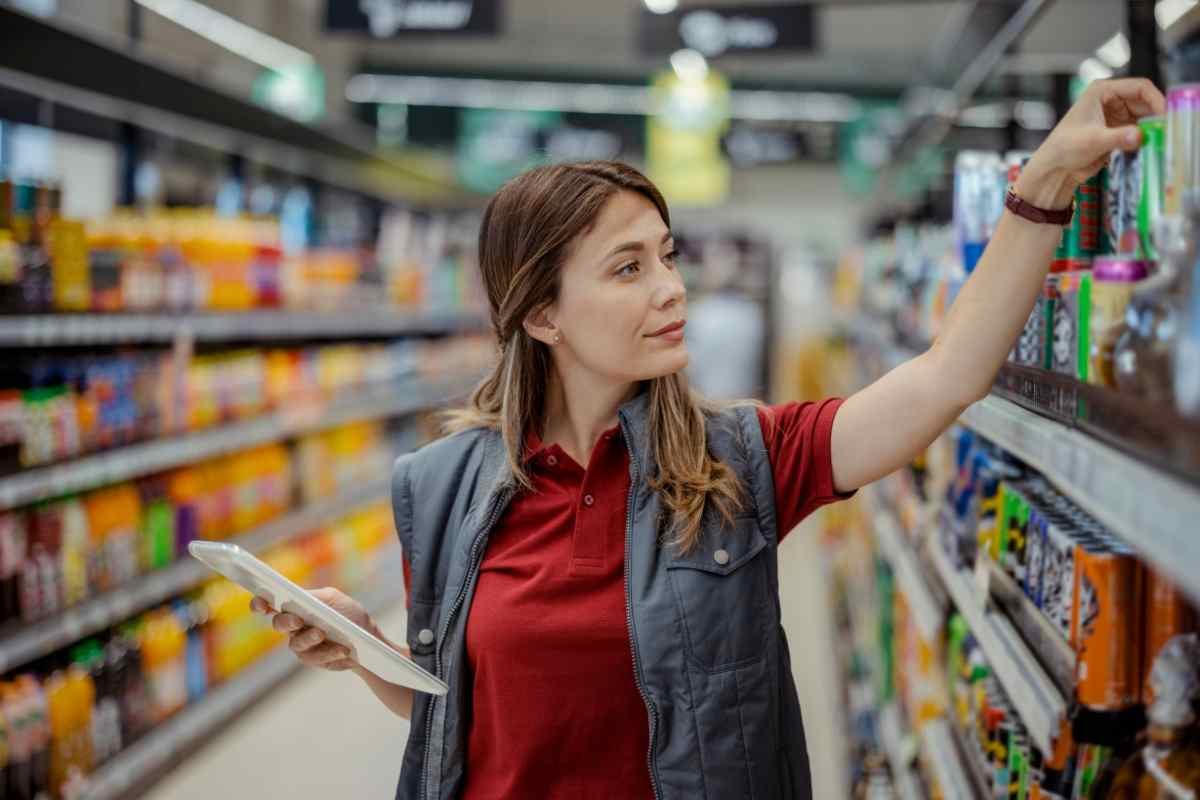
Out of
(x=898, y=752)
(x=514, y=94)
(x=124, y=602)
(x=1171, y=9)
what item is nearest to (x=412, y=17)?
(x=124, y=602)

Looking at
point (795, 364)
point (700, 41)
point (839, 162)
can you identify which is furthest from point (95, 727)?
point (839, 162)

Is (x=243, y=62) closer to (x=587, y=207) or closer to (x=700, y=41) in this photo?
(x=700, y=41)

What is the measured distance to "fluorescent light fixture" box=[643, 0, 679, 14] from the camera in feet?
20.4

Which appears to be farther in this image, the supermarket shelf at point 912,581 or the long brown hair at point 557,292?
the supermarket shelf at point 912,581

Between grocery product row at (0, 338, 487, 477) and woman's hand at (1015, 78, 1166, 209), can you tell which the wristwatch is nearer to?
woman's hand at (1015, 78, 1166, 209)

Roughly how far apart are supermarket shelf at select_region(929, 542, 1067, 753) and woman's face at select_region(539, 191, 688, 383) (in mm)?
584

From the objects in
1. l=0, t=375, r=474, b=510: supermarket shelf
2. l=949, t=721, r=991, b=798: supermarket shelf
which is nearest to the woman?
l=0, t=375, r=474, b=510: supermarket shelf

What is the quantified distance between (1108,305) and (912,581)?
67.2 inches

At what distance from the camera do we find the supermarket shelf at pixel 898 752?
267 centimetres

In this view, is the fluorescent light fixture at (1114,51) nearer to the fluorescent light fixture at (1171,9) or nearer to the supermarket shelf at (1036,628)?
the fluorescent light fixture at (1171,9)

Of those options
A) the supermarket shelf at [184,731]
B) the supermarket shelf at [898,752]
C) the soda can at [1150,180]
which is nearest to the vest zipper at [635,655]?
the soda can at [1150,180]

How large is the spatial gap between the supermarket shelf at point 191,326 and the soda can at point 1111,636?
2853mm

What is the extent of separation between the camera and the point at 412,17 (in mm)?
5992

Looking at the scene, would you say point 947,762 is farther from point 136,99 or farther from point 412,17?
point 412,17
